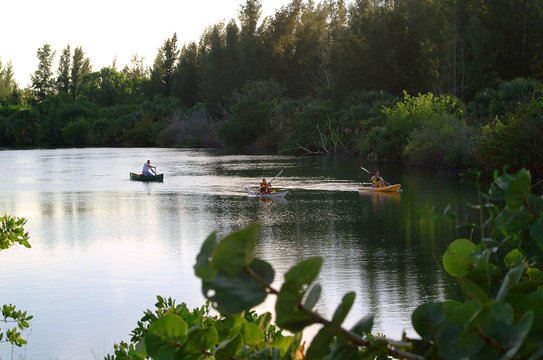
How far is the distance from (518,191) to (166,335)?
2.46 ft

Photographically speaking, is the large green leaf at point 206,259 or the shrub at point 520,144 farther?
the shrub at point 520,144

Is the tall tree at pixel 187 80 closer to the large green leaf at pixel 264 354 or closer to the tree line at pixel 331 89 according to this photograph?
the tree line at pixel 331 89

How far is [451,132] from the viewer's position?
3897cm

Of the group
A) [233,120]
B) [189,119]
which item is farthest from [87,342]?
[189,119]

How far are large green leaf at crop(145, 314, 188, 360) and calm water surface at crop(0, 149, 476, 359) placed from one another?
46 cm

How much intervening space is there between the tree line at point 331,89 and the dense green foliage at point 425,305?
28.7 m

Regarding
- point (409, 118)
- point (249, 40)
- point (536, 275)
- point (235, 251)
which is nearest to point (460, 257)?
point (536, 275)

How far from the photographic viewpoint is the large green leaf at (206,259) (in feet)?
3.91

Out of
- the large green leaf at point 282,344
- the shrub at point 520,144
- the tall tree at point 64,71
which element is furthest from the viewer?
the tall tree at point 64,71

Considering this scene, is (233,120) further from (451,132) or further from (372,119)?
(451,132)

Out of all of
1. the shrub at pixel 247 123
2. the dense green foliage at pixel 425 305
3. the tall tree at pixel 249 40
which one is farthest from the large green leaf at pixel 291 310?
the tall tree at pixel 249 40

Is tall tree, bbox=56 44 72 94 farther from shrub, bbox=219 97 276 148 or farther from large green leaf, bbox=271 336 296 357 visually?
large green leaf, bbox=271 336 296 357

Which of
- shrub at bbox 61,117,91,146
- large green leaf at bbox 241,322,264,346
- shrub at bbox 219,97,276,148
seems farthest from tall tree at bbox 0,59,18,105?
large green leaf at bbox 241,322,264,346

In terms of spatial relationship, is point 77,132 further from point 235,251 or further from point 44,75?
point 235,251
